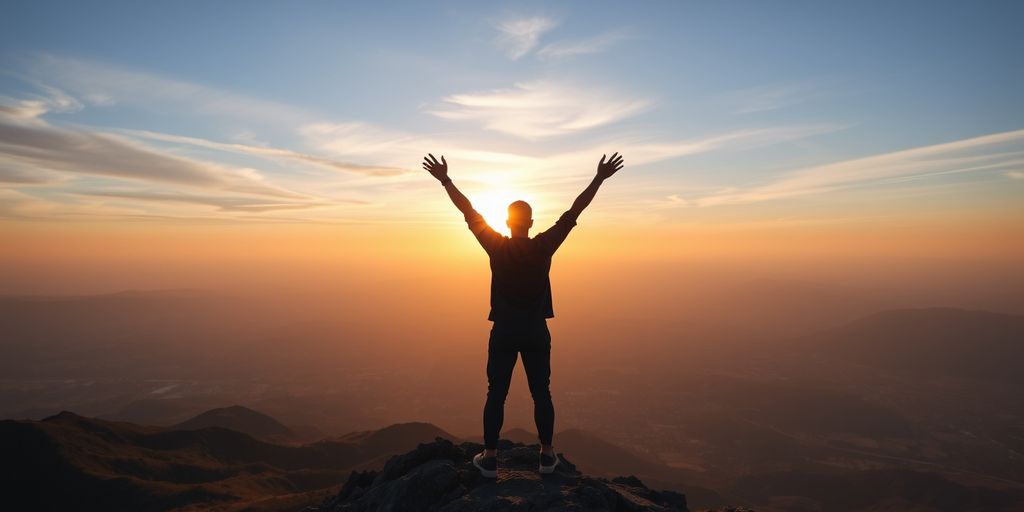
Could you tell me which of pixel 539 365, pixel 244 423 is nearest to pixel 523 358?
pixel 539 365

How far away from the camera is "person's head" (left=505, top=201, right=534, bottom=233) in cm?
580

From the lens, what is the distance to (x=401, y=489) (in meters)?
7.64

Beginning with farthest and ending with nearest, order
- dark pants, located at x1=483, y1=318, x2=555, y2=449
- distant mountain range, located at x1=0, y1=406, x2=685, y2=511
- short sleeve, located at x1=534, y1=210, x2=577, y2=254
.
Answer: distant mountain range, located at x1=0, y1=406, x2=685, y2=511
dark pants, located at x1=483, y1=318, x2=555, y2=449
short sleeve, located at x1=534, y1=210, x2=577, y2=254

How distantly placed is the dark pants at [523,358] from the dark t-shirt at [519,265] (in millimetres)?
171

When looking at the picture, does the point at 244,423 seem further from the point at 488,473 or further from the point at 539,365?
the point at 539,365

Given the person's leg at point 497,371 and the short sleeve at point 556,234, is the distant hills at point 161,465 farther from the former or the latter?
the short sleeve at point 556,234

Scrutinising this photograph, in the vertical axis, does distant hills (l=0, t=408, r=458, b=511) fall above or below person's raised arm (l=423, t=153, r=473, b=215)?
below

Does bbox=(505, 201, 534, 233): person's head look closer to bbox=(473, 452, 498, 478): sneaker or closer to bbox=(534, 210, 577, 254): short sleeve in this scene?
bbox=(534, 210, 577, 254): short sleeve

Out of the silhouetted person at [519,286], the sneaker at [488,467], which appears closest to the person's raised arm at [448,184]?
the silhouetted person at [519,286]

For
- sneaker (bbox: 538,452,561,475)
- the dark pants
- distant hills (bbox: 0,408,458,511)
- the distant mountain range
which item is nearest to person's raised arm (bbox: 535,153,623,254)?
the dark pants

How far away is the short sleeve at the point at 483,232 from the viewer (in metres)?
5.73

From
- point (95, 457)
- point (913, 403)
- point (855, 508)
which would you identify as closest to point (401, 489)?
point (95, 457)

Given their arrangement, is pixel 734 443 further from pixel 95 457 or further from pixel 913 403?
pixel 95 457

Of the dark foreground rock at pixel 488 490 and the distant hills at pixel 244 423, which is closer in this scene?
the dark foreground rock at pixel 488 490
